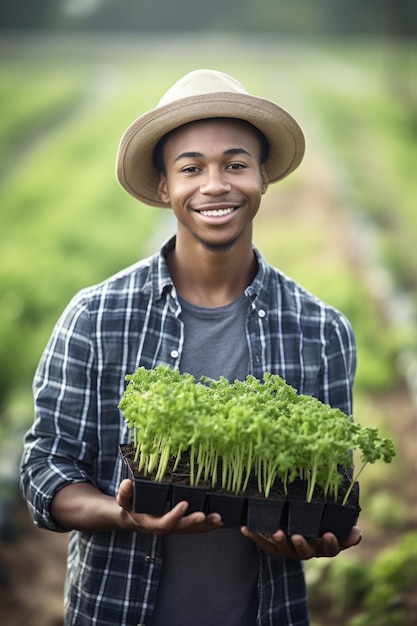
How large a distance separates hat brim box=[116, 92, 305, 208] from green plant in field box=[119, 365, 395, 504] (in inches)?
30.1

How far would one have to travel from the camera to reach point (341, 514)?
2059mm

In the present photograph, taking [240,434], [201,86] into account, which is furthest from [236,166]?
[240,434]

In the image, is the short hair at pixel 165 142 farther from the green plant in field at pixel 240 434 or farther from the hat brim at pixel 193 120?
the green plant in field at pixel 240 434

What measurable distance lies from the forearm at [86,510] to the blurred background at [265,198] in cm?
171

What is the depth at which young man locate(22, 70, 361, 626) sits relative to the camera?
2.31 metres

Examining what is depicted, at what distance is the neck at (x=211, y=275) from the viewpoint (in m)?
2.51

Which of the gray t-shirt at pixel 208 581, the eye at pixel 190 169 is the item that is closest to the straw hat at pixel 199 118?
the eye at pixel 190 169

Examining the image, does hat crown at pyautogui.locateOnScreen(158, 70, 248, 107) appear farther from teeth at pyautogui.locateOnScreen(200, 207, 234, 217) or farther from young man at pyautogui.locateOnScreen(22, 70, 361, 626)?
teeth at pyautogui.locateOnScreen(200, 207, 234, 217)

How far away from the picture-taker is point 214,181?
7.60ft

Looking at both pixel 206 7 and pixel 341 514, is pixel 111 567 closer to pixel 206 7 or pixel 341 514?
pixel 341 514

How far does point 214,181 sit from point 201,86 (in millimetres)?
319

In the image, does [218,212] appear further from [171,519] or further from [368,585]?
[368,585]

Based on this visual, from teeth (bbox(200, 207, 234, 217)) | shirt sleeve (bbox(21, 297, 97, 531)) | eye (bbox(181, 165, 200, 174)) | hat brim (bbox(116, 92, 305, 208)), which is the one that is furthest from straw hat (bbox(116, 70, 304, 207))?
shirt sleeve (bbox(21, 297, 97, 531))

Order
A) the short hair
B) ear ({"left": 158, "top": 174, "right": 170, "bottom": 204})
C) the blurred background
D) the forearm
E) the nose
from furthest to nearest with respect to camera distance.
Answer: the blurred background
ear ({"left": 158, "top": 174, "right": 170, "bottom": 204})
the short hair
the nose
the forearm
